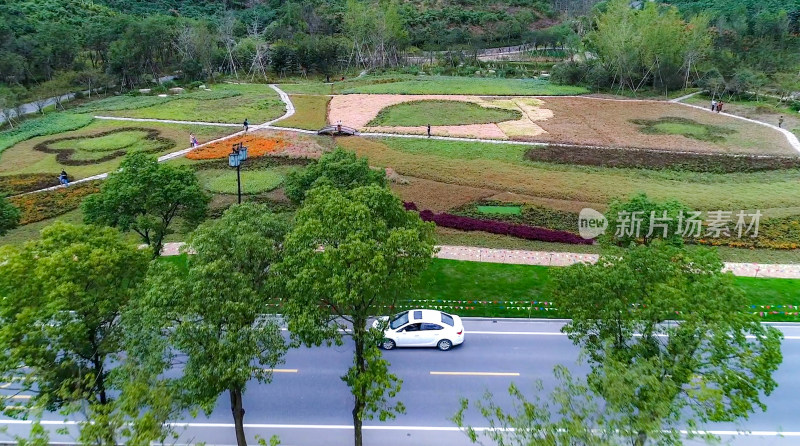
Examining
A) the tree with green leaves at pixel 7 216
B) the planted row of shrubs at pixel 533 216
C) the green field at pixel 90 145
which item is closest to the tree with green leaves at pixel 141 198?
the tree with green leaves at pixel 7 216

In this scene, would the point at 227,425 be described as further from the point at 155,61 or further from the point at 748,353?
the point at 155,61

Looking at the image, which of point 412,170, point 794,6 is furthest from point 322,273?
point 794,6

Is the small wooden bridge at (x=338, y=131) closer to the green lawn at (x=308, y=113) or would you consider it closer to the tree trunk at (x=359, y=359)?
the green lawn at (x=308, y=113)

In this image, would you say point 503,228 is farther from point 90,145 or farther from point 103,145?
point 90,145

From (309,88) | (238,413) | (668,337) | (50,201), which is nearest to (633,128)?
(668,337)

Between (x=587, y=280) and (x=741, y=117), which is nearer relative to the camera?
(x=587, y=280)

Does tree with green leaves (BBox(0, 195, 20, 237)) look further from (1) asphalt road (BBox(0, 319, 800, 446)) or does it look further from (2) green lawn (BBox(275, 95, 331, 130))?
(2) green lawn (BBox(275, 95, 331, 130))
